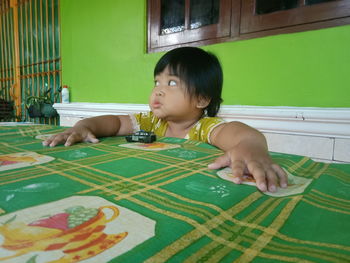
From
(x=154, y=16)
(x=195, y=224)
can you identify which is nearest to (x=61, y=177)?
(x=195, y=224)

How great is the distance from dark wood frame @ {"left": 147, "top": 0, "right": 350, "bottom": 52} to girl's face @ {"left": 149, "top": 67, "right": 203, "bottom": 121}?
56 cm

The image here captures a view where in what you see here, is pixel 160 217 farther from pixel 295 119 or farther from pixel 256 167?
pixel 295 119

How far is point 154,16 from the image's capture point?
5.07ft

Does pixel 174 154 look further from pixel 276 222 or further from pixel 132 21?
pixel 132 21

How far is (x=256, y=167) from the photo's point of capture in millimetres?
355

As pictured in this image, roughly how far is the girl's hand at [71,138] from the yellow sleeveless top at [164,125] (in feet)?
1.00

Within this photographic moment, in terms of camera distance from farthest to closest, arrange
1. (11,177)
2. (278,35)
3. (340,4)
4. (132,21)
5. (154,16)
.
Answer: (132,21) < (154,16) < (278,35) < (340,4) < (11,177)

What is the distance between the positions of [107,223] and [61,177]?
0.52ft

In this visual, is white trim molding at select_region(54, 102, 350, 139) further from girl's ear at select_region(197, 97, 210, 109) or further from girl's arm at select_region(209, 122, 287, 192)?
girl's arm at select_region(209, 122, 287, 192)

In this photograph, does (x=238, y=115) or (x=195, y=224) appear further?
(x=238, y=115)

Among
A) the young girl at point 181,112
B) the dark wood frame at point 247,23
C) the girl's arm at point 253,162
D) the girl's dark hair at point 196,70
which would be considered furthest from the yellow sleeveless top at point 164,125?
the dark wood frame at point 247,23

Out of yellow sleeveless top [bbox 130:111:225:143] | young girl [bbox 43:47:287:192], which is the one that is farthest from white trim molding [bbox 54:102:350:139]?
yellow sleeveless top [bbox 130:111:225:143]

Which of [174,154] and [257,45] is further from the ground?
[257,45]

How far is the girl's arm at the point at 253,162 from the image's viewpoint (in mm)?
326
